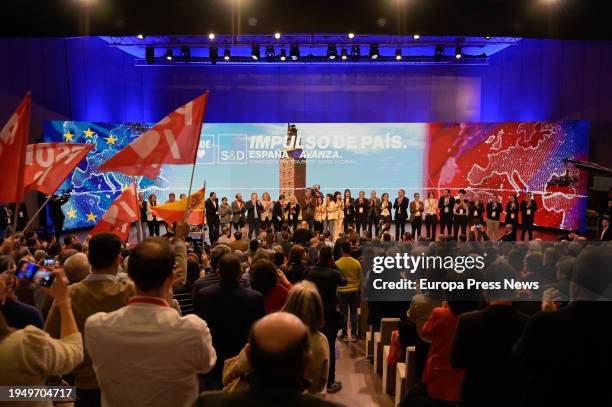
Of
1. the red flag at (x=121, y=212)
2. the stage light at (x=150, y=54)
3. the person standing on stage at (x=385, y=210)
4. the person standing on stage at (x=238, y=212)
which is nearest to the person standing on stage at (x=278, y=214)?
the person standing on stage at (x=238, y=212)

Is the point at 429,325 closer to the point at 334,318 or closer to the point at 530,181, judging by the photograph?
the point at 334,318

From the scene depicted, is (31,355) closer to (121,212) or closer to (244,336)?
(244,336)

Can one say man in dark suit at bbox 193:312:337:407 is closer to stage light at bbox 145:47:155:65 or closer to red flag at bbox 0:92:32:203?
red flag at bbox 0:92:32:203

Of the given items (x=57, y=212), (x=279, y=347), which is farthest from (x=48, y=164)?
(x=57, y=212)

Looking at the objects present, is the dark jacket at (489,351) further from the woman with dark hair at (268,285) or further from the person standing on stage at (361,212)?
the person standing on stage at (361,212)

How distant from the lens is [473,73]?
20.9 m

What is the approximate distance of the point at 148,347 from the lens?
226cm

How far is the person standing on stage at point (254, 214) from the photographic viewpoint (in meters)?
15.7

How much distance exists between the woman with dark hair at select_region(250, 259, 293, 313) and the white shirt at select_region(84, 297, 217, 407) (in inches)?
69.8

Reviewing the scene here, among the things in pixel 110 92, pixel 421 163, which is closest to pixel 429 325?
pixel 421 163

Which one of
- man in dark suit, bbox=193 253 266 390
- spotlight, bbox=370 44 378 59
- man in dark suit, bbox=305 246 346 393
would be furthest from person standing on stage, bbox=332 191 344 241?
man in dark suit, bbox=193 253 266 390

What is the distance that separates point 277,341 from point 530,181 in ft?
57.3

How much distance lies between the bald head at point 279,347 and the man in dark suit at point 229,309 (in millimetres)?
1793

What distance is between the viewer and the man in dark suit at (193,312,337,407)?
5.26 ft
